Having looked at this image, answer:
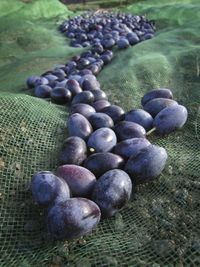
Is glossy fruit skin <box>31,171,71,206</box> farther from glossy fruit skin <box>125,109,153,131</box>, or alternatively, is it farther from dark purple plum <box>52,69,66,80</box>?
dark purple plum <box>52,69,66,80</box>

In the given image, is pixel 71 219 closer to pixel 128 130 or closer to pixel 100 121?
pixel 128 130

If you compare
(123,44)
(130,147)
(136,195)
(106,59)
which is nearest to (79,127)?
(130,147)

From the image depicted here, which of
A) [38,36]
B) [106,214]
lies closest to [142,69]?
[106,214]

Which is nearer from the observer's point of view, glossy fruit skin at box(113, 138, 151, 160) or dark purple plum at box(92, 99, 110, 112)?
glossy fruit skin at box(113, 138, 151, 160)

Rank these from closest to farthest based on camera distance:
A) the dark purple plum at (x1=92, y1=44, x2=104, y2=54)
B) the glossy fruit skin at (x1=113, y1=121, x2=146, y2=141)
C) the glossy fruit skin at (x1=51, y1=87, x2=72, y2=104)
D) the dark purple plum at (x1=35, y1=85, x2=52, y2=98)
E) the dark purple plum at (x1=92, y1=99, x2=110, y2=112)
Answer: the glossy fruit skin at (x1=113, y1=121, x2=146, y2=141), the dark purple plum at (x1=92, y1=99, x2=110, y2=112), the glossy fruit skin at (x1=51, y1=87, x2=72, y2=104), the dark purple plum at (x1=35, y1=85, x2=52, y2=98), the dark purple plum at (x1=92, y1=44, x2=104, y2=54)

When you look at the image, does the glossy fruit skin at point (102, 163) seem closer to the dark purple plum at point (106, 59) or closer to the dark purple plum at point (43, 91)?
the dark purple plum at point (43, 91)

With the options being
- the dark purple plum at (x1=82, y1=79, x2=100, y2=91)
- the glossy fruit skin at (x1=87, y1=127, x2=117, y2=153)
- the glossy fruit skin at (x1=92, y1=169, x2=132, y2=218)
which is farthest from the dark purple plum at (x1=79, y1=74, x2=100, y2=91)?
the glossy fruit skin at (x1=92, y1=169, x2=132, y2=218)
